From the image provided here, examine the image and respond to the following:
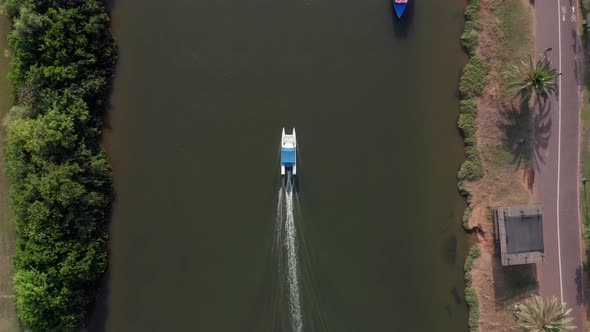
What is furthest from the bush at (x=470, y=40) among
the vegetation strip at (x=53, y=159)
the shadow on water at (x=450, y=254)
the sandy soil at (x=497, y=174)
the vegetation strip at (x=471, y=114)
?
the vegetation strip at (x=53, y=159)

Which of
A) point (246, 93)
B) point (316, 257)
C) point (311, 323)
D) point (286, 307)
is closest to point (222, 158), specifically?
point (246, 93)

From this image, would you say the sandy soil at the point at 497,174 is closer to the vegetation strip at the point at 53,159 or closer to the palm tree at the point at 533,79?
the palm tree at the point at 533,79

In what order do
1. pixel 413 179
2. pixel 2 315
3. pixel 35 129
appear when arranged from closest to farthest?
pixel 35 129 → pixel 2 315 → pixel 413 179

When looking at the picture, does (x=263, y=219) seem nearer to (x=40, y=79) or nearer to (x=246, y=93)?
(x=246, y=93)

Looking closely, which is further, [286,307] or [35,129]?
[286,307]

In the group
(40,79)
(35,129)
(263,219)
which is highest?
(40,79)

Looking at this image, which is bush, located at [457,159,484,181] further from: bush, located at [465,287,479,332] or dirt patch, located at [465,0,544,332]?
bush, located at [465,287,479,332]

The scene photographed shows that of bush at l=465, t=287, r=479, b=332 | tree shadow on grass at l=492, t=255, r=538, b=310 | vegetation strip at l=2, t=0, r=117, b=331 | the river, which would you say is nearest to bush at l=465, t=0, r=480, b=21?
the river
